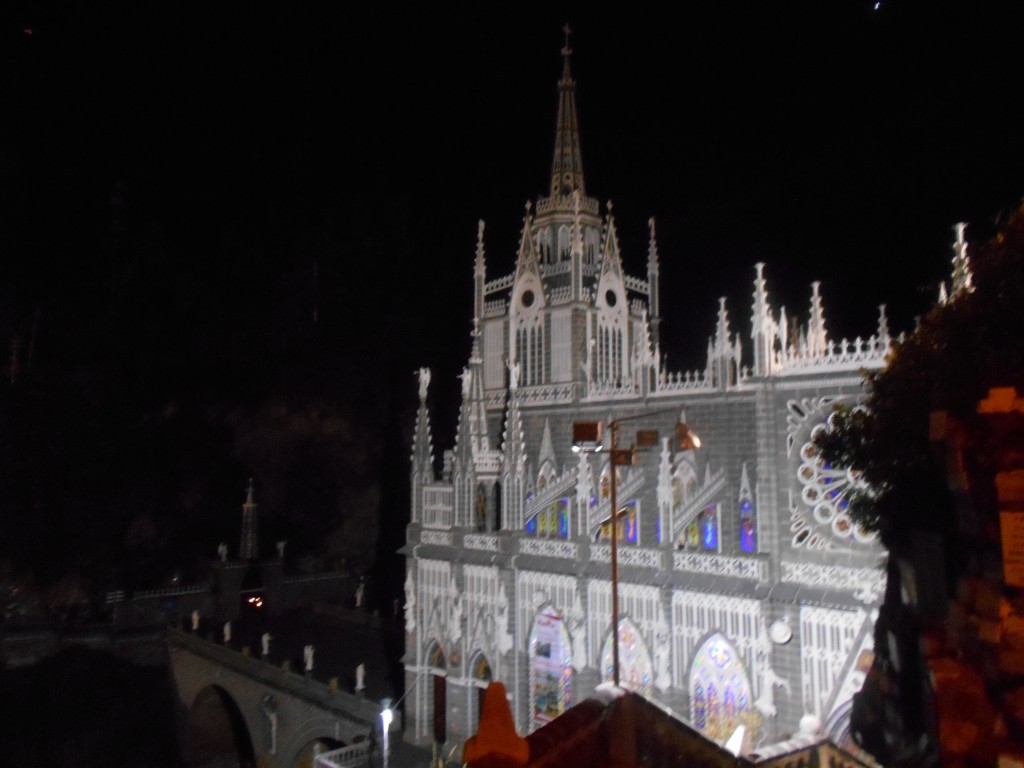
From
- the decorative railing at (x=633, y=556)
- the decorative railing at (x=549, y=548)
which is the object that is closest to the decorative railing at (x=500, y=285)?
the decorative railing at (x=549, y=548)

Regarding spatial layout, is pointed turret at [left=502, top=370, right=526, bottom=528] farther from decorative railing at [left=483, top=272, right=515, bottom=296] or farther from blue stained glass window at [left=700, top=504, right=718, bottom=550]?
decorative railing at [left=483, top=272, right=515, bottom=296]

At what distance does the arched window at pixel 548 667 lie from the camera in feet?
62.8

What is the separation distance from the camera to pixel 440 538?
23.2 m

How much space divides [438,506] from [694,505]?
932cm

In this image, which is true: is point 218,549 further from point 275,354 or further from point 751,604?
point 751,604

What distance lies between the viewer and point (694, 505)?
17.3m

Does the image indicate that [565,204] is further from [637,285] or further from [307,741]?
[307,741]

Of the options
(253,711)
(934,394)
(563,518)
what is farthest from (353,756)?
(934,394)

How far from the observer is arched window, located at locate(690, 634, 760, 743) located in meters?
15.6

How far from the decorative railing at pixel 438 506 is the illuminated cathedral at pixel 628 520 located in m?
0.07

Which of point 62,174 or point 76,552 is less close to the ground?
point 62,174

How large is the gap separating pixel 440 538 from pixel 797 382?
41.3 ft

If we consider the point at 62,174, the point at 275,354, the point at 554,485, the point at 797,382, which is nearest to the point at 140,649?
the point at 275,354

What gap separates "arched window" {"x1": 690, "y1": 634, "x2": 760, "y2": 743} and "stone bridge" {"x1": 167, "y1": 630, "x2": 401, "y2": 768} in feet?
34.9
